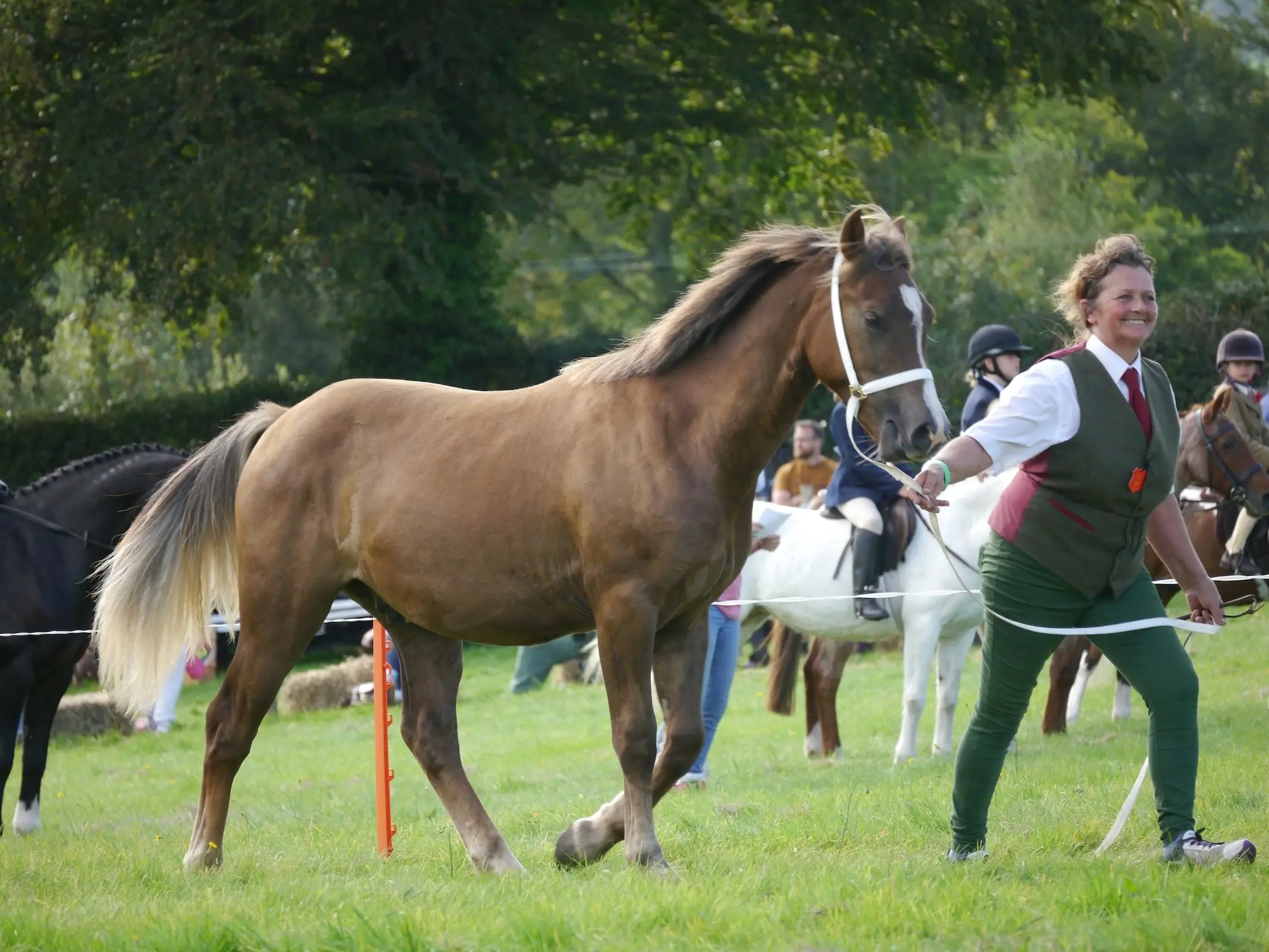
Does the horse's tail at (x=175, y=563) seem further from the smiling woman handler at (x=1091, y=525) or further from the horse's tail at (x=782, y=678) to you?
the horse's tail at (x=782, y=678)

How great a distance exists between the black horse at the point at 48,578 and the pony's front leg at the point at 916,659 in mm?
5263

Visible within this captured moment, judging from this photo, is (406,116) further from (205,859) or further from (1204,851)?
(1204,851)

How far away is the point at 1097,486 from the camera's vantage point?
503 centimetres

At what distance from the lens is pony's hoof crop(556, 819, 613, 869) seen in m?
5.77

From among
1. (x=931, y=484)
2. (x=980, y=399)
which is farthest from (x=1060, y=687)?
(x=931, y=484)

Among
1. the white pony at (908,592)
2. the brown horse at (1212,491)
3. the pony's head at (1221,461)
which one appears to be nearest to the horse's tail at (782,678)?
the white pony at (908,592)

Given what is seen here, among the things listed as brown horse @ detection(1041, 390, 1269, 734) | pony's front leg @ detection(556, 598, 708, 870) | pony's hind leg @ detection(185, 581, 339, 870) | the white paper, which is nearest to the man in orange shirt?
the white paper

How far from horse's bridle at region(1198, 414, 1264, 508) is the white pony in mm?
1531

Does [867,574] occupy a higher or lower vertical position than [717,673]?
higher

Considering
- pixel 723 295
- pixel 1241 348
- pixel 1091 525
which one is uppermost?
pixel 723 295

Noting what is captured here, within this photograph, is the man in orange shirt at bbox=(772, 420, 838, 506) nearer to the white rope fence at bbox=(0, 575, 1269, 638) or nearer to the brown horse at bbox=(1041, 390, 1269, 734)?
the white rope fence at bbox=(0, 575, 1269, 638)

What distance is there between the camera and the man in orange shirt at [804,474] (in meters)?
15.9

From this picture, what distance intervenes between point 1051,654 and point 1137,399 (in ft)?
3.06

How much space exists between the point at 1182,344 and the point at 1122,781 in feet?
48.6
